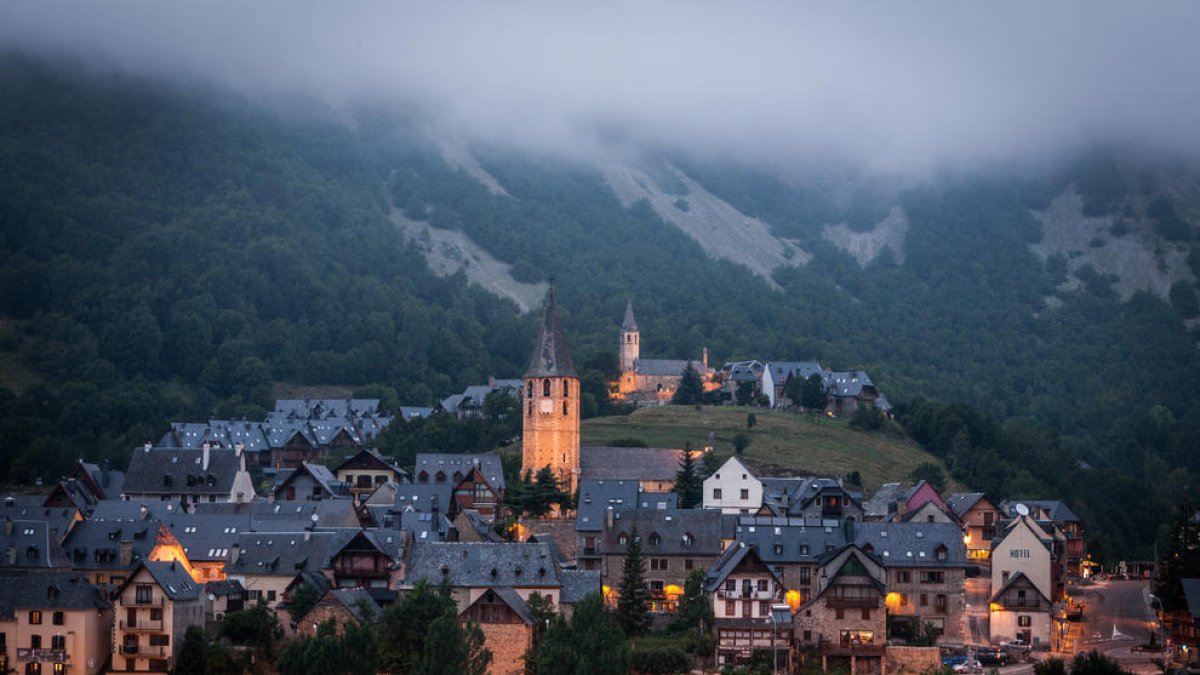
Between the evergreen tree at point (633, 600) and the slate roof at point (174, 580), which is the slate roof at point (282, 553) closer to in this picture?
the slate roof at point (174, 580)

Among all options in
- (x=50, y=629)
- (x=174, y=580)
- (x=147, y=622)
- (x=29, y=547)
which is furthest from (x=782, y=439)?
(x=50, y=629)

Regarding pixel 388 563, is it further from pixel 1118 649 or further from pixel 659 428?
pixel 659 428

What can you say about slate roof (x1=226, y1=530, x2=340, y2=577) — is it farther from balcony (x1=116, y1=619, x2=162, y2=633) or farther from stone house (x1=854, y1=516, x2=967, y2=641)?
stone house (x1=854, y1=516, x2=967, y2=641)

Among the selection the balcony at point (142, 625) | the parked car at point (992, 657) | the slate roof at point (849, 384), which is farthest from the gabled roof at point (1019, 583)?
the slate roof at point (849, 384)

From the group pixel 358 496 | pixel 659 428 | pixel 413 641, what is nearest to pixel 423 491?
pixel 358 496

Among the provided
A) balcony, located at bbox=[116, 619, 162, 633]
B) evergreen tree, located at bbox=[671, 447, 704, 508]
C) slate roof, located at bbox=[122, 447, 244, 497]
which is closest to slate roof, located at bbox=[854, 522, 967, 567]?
evergreen tree, located at bbox=[671, 447, 704, 508]

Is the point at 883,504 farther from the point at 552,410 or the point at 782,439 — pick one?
the point at 782,439

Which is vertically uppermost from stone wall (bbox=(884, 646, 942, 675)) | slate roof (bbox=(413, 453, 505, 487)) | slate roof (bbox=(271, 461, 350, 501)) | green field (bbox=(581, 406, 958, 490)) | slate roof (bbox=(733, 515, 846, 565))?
green field (bbox=(581, 406, 958, 490))
